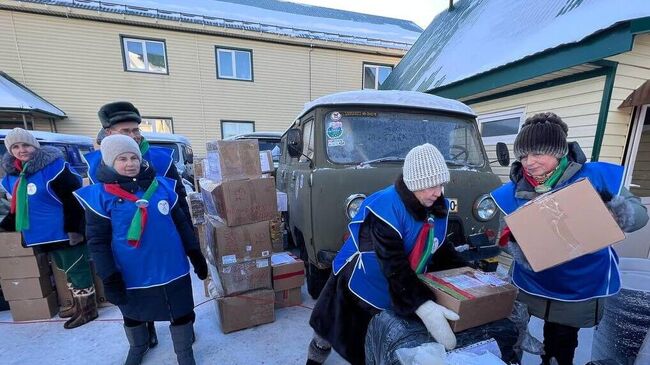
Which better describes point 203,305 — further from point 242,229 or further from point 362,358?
point 362,358

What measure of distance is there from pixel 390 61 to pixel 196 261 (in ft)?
A: 41.8

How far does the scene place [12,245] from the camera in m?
2.82

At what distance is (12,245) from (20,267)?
23 centimetres

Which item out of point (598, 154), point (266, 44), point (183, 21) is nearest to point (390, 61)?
point (266, 44)

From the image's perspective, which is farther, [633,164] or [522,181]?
[633,164]

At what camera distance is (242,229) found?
279cm

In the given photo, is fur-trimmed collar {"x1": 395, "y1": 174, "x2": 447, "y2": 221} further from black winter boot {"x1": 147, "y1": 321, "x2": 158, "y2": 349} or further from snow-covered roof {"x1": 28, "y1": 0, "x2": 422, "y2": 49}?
snow-covered roof {"x1": 28, "y1": 0, "x2": 422, "y2": 49}

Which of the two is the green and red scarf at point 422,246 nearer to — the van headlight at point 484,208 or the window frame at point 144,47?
the van headlight at point 484,208

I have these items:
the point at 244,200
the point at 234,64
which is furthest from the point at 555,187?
the point at 234,64

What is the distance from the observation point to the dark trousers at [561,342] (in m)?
1.75

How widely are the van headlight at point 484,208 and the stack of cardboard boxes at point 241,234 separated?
1965mm

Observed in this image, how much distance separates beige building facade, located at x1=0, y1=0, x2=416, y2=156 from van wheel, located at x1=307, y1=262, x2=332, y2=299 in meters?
9.38

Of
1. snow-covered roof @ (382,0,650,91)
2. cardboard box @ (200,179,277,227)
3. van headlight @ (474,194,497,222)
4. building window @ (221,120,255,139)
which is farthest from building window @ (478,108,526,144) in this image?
building window @ (221,120,255,139)

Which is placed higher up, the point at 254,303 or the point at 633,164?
the point at 633,164
